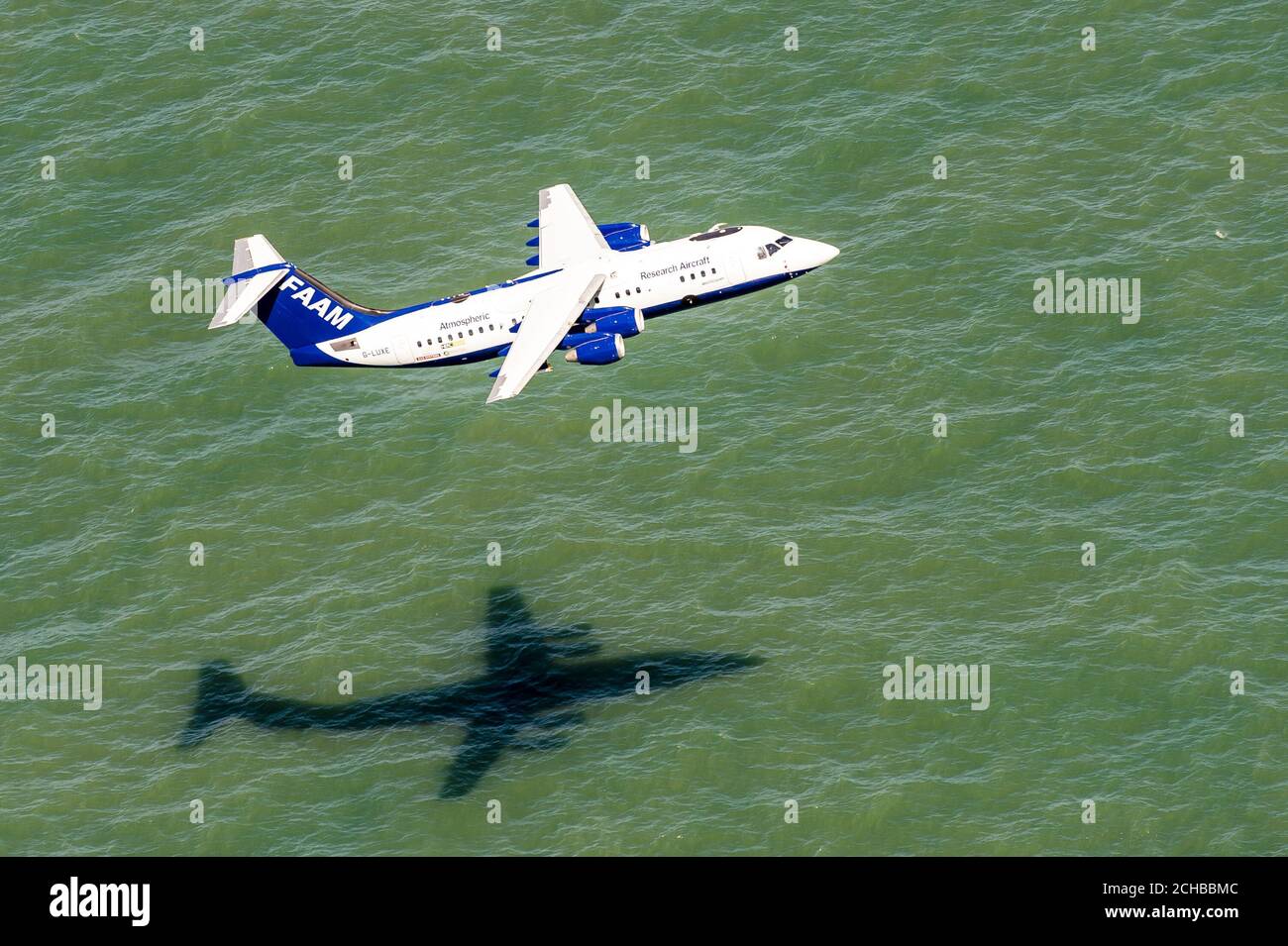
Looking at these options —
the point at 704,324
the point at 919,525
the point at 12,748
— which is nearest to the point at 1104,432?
the point at 919,525

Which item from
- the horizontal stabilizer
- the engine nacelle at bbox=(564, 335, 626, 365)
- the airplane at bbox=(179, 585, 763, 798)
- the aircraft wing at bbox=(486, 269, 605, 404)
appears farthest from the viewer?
the airplane at bbox=(179, 585, 763, 798)

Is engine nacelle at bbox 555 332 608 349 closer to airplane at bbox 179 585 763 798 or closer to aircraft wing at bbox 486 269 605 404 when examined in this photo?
aircraft wing at bbox 486 269 605 404
